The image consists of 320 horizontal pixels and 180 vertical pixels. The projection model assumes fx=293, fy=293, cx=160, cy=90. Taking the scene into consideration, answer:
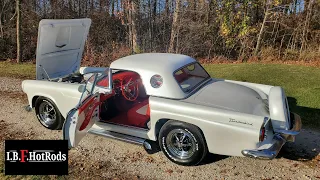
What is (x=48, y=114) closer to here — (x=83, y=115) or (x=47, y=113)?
(x=47, y=113)

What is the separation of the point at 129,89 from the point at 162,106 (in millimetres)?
1124

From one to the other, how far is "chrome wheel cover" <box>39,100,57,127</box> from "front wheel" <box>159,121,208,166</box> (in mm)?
2500

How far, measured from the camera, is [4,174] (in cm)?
432

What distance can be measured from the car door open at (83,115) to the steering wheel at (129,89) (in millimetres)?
492

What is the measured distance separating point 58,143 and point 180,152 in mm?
1947

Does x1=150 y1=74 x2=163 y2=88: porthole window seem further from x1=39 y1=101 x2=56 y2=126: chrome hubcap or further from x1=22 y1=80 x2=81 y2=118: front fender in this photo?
x1=39 y1=101 x2=56 y2=126: chrome hubcap

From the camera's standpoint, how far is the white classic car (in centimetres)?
415

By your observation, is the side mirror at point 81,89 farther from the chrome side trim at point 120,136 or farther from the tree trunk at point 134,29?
A: the tree trunk at point 134,29

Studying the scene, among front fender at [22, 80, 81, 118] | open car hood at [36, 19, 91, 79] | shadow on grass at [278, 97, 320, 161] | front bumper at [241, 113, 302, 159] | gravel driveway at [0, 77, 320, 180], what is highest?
open car hood at [36, 19, 91, 79]

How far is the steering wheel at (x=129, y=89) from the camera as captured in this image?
5332 millimetres

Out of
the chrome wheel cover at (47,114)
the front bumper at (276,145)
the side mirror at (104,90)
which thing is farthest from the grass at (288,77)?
the chrome wheel cover at (47,114)

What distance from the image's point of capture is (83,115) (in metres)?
4.49

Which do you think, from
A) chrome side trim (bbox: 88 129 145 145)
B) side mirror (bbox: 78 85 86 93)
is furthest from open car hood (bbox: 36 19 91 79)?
chrome side trim (bbox: 88 129 145 145)

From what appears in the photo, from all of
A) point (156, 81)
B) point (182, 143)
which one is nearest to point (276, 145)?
point (182, 143)
